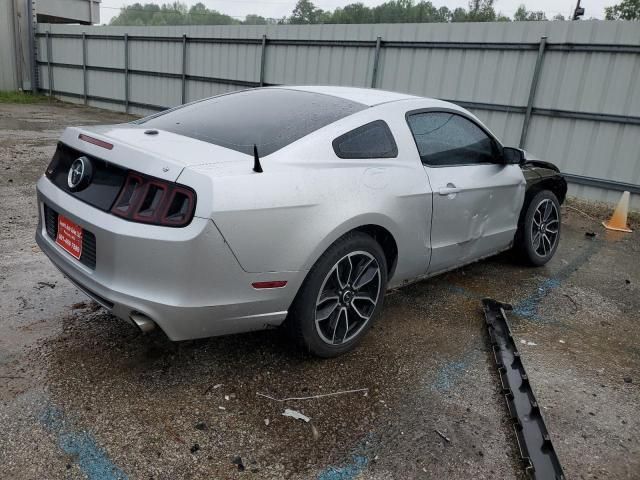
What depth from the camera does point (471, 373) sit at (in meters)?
3.02

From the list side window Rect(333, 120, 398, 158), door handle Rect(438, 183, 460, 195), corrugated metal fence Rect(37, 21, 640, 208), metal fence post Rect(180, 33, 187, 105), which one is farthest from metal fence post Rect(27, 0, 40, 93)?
door handle Rect(438, 183, 460, 195)

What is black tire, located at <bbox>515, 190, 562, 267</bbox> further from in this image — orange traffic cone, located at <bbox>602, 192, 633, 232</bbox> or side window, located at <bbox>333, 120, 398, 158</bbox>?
orange traffic cone, located at <bbox>602, 192, 633, 232</bbox>

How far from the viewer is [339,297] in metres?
2.89

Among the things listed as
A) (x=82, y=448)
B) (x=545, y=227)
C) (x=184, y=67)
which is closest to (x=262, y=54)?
(x=184, y=67)

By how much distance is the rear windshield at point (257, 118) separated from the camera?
2785mm

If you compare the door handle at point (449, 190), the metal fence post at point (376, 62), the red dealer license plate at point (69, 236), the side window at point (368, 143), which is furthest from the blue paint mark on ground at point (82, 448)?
the metal fence post at point (376, 62)

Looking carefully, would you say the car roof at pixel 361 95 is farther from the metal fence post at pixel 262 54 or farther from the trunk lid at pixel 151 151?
the metal fence post at pixel 262 54

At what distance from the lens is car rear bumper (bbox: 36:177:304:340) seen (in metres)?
2.25

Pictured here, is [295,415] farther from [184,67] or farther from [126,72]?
[126,72]

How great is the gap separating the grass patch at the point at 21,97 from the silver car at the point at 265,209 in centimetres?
1828

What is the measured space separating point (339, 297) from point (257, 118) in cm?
114

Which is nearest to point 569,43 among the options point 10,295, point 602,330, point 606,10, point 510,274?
point 510,274

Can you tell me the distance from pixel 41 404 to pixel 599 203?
25.5ft

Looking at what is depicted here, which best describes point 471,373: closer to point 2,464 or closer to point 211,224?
point 211,224
